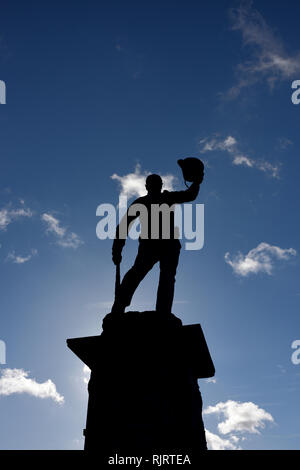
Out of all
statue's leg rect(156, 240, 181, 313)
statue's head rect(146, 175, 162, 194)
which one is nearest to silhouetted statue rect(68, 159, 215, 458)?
statue's leg rect(156, 240, 181, 313)

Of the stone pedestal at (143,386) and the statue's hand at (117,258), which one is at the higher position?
the statue's hand at (117,258)

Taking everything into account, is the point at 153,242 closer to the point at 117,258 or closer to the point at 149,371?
the point at 117,258

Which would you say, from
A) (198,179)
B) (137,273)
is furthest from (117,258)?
(198,179)

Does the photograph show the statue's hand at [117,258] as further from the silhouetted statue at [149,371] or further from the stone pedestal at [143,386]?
the stone pedestal at [143,386]

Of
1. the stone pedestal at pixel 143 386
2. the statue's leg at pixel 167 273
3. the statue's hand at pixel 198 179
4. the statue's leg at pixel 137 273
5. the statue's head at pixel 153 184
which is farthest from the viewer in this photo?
the statue's head at pixel 153 184

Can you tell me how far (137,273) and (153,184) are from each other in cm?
166

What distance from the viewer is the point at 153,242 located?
670 centimetres

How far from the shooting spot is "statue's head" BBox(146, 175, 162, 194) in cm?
697

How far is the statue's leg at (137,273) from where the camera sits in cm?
636

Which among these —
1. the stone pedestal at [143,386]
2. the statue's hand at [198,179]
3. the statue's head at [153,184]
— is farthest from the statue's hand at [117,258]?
the statue's hand at [198,179]

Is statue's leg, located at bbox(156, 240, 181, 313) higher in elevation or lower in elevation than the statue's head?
lower

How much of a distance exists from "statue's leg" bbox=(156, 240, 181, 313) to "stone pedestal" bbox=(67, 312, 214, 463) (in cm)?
27

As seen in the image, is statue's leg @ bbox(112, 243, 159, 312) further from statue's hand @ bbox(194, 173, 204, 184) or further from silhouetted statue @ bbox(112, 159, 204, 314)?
statue's hand @ bbox(194, 173, 204, 184)

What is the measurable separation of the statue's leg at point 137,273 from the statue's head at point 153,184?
1018 millimetres
